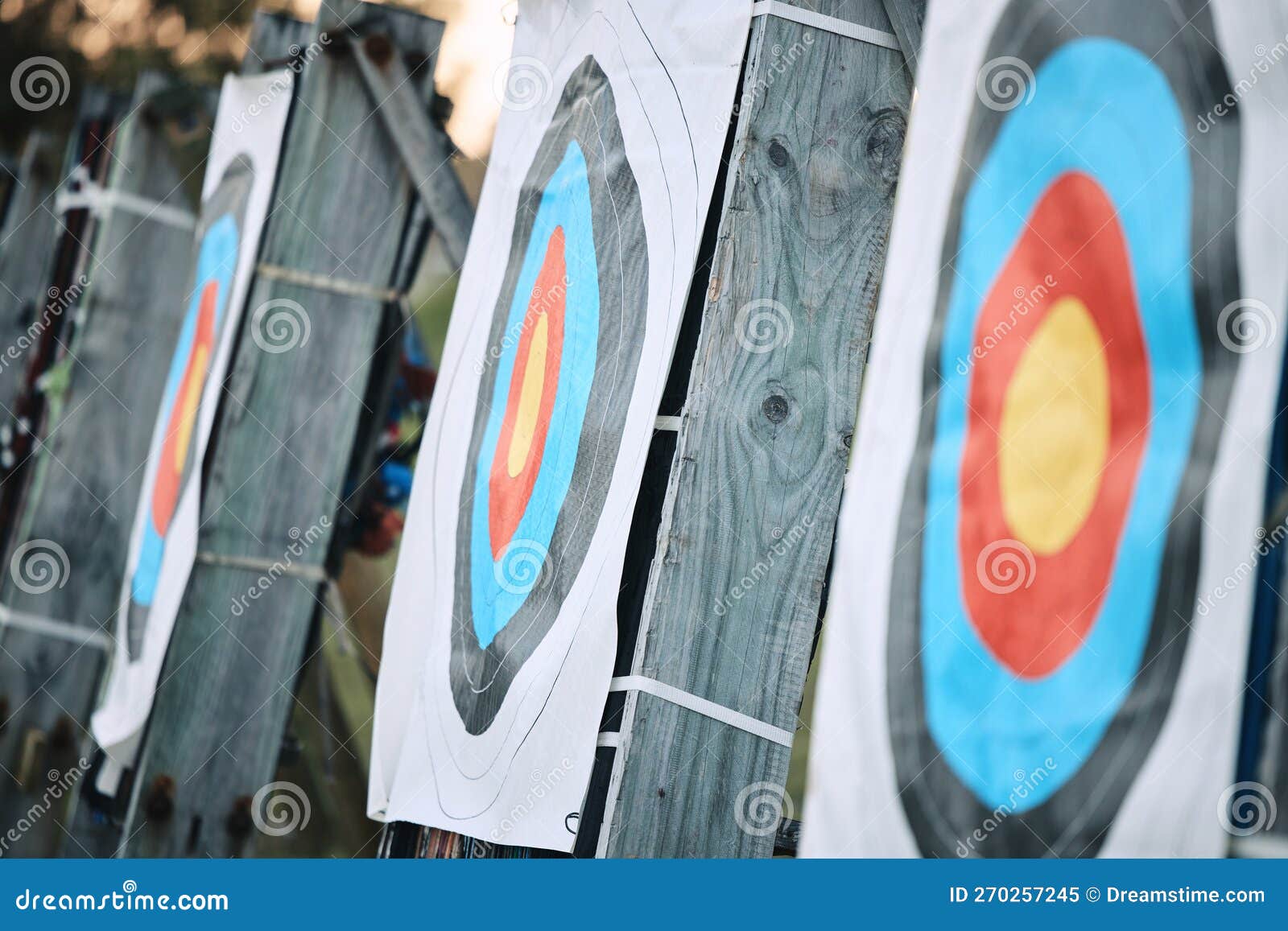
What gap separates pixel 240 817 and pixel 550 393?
1.53 meters

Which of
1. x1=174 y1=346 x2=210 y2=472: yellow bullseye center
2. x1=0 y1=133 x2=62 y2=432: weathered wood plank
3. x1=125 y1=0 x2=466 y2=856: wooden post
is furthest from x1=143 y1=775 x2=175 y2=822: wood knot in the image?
x1=0 y1=133 x2=62 y2=432: weathered wood plank

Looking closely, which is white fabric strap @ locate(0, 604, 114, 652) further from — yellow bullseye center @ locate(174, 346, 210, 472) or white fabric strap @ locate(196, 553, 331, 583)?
white fabric strap @ locate(196, 553, 331, 583)

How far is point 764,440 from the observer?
177cm

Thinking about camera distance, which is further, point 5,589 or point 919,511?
point 5,589

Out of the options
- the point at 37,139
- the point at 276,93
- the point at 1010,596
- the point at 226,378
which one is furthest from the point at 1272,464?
the point at 37,139

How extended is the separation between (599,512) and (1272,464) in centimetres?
103

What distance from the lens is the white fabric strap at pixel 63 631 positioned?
4.80 metres

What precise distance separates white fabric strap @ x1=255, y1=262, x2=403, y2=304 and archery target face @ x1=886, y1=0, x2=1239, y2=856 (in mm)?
2190

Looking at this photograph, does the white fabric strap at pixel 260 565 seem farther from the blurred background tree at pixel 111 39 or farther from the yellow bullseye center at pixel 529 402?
the blurred background tree at pixel 111 39

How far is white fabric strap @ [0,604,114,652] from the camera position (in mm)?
4801

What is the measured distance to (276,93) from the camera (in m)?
3.58

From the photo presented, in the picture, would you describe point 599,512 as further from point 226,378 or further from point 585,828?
point 226,378

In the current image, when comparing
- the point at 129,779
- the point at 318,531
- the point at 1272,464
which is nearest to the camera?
Result: the point at 1272,464

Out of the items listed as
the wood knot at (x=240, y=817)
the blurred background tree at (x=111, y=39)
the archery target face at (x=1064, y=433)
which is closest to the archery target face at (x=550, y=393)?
the archery target face at (x=1064, y=433)
